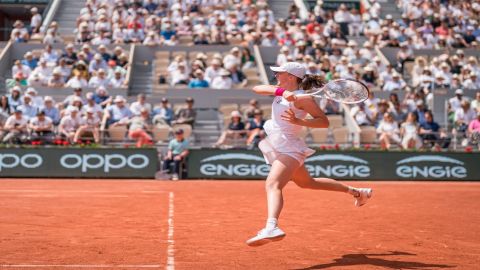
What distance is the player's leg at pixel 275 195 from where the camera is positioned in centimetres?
683

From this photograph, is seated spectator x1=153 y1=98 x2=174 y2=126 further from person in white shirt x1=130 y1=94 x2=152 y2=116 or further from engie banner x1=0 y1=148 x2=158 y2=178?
engie banner x1=0 y1=148 x2=158 y2=178

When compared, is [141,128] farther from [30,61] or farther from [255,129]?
[30,61]

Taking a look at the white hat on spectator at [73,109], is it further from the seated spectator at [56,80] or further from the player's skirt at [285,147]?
the player's skirt at [285,147]

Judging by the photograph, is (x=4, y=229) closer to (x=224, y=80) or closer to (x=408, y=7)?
(x=224, y=80)

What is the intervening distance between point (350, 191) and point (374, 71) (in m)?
16.7

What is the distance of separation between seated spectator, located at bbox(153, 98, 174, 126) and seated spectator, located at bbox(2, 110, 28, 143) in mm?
3512

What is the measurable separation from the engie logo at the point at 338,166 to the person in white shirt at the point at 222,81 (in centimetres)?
421

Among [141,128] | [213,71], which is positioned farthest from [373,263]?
[213,71]

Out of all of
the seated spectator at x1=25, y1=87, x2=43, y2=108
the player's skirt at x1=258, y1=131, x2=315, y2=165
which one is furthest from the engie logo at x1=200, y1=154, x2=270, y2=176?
the player's skirt at x1=258, y1=131, x2=315, y2=165

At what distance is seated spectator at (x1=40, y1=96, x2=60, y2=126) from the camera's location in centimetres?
2098

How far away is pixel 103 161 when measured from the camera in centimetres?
2038

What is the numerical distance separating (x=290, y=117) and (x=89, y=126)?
14147 mm

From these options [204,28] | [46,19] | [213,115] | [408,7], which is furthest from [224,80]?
[408,7]

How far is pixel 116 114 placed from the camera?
2141 cm
